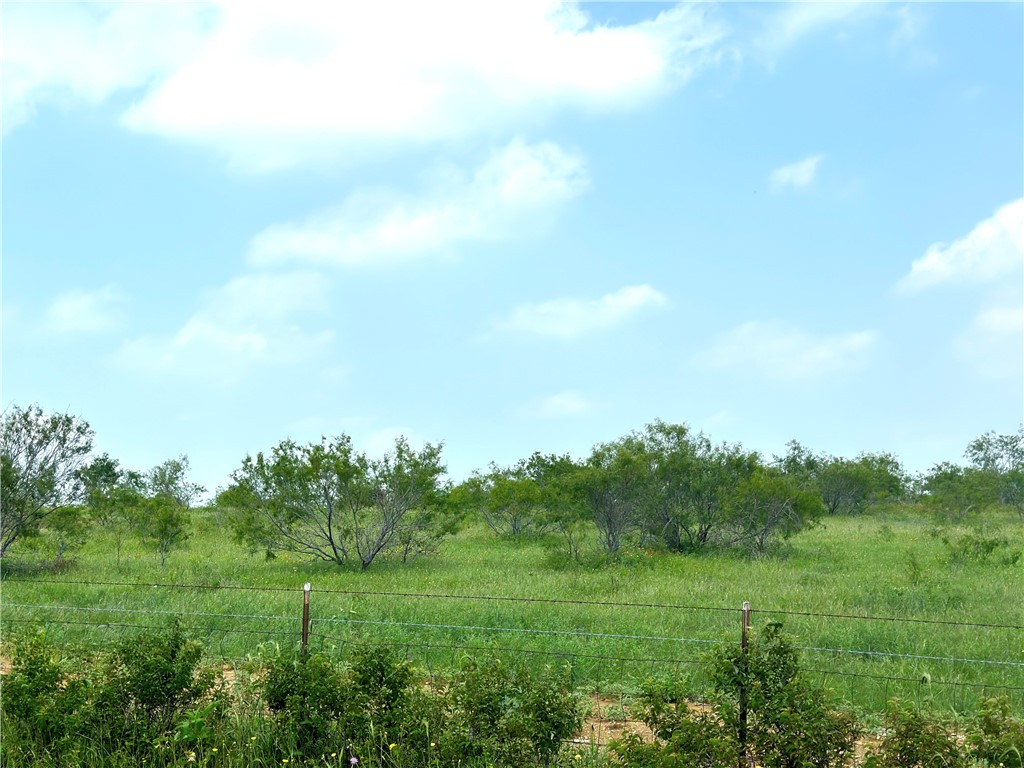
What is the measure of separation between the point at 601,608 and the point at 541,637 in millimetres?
2026

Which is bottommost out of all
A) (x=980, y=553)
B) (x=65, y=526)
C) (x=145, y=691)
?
(x=980, y=553)

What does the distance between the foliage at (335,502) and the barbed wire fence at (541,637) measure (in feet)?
19.7

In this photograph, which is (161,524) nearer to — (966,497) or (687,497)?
(687,497)

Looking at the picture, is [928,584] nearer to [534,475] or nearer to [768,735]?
[768,735]

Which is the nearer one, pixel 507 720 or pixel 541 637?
pixel 507 720

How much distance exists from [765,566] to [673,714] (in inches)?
521

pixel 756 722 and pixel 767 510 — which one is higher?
pixel 767 510

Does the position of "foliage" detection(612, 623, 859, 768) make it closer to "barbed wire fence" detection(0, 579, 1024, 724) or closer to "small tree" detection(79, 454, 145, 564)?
"barbed wire fence" detection(0, 579, 1024, 724)

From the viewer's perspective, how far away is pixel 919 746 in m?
5.38

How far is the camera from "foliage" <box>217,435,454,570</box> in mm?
19531

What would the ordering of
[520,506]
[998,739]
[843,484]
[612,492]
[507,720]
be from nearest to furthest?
[998,739]
[507,720]
[612,492]
[520,506]
[843,484]

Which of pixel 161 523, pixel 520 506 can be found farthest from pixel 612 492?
pixel 161 523

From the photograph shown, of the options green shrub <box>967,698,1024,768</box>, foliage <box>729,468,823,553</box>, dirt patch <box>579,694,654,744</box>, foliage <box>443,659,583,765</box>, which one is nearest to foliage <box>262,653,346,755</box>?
foliage <box>443,659,583,765</box>

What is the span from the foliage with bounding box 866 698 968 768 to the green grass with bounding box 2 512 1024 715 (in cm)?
124
